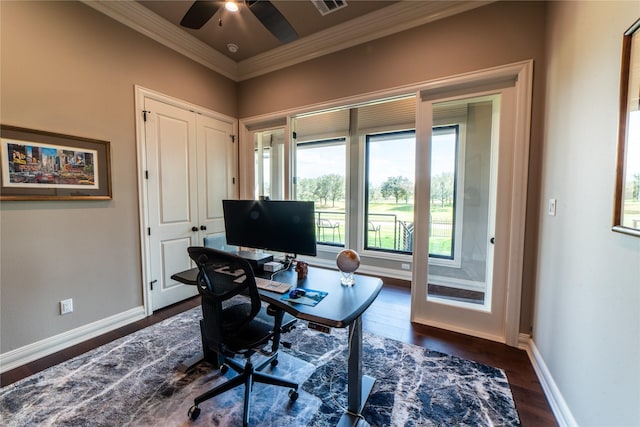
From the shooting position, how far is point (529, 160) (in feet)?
7.02

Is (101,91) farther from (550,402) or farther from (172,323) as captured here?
(550,402)

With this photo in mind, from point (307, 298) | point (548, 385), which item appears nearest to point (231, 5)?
point (307, 298)

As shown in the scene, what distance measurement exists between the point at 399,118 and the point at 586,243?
127 inches

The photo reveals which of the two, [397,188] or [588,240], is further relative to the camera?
[397,188]

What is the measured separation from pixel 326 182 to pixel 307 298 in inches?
147

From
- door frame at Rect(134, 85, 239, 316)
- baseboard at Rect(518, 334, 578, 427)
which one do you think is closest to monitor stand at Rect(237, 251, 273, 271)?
door frame at Rect(134, 85, 239, 316)

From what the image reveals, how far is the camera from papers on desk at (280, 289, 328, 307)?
1.34m

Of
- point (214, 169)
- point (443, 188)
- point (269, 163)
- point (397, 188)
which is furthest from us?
point (397, 188)

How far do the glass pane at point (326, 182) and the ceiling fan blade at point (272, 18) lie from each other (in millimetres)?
2619

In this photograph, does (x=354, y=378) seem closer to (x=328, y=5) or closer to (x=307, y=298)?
(x=307, y=298)

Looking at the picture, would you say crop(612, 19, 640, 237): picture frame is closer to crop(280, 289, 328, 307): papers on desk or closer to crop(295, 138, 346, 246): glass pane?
crop(280, 289, 328, 307): papers on desk

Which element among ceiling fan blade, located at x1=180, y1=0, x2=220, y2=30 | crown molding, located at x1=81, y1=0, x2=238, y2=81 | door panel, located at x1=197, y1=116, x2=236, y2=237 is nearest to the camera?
ceiling fan blade, located at x1=180, y1=0, x2=220, y2=30

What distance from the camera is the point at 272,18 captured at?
1944 mm

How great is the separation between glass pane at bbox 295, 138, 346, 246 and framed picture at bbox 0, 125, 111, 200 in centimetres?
293
